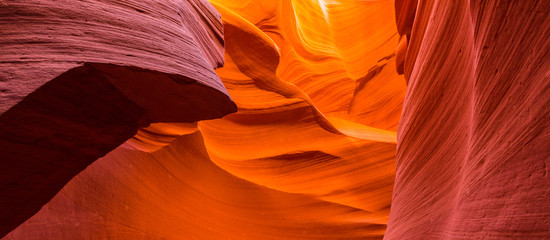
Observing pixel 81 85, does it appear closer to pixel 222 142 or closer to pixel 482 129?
pixel 482 129

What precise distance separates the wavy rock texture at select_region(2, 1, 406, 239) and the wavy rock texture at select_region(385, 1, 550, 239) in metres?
2.56

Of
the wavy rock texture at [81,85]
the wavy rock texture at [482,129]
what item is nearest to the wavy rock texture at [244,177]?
the wavy rock texture at [81,85]

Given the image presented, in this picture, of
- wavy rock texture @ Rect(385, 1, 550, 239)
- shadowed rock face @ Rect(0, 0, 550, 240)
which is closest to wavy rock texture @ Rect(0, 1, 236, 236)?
shadowed rock face @ Rect(0, 0, 550, 240)

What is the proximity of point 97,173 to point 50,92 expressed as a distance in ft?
7.52

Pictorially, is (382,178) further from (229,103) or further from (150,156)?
(229,103)

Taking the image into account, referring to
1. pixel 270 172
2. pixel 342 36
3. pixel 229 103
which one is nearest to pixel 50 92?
pixel 229 103

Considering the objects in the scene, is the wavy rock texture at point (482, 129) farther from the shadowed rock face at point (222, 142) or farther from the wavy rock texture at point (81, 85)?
the wavy rock texture at point (81, 85)

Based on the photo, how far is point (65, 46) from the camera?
1.78 meters

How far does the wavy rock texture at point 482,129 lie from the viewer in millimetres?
1258

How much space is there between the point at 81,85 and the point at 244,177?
12.0 ft

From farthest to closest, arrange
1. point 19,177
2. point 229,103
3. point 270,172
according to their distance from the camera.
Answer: point 270,172
point 229,103
point 19,177

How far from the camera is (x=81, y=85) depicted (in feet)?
5.90

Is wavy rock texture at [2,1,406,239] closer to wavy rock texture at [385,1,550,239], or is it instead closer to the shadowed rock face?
the shadowed rock face

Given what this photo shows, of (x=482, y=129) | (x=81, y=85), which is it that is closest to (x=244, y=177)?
(x=81, y=85)
